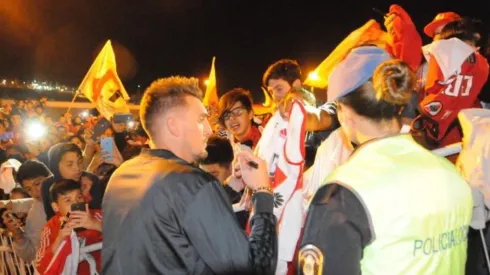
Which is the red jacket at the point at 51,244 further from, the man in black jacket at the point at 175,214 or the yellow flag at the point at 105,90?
the yellow flag at the point at 105,90

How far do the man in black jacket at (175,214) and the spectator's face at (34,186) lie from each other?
13.1 ft

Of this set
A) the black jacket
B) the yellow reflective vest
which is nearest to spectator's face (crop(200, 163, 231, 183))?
the black jacket

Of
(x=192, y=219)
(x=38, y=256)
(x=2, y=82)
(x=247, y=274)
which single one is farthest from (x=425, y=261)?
(x=2, y=82)

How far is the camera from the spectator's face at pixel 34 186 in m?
6.42

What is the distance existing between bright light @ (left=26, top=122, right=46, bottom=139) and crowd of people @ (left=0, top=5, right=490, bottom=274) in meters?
9.23

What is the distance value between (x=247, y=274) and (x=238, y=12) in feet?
90.6

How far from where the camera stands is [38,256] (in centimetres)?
469

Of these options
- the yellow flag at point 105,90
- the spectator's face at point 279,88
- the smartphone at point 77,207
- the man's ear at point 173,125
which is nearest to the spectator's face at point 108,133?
the yellow flag at point 105,90

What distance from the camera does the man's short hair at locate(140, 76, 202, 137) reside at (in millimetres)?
2822

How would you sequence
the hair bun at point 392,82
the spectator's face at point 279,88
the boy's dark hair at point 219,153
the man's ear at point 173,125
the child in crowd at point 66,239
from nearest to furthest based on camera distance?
the hair bun at point 392,82 < the man's ear at point 173,125 < the child in crowd at point 66,239 < the spectator's face at point 279,88 < the boy's dark hair at point 219,153

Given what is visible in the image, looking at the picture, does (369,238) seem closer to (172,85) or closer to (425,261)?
(425,261)

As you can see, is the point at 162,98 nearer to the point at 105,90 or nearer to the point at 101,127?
the point at 105,90

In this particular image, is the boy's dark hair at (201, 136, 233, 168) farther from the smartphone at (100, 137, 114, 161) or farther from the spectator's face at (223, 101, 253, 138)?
the smartphone at (100, 137, 114, 161)

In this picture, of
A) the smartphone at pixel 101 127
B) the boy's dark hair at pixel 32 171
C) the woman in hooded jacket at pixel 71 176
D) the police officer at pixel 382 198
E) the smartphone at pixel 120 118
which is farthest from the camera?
the smartphone at pixel 101 127
